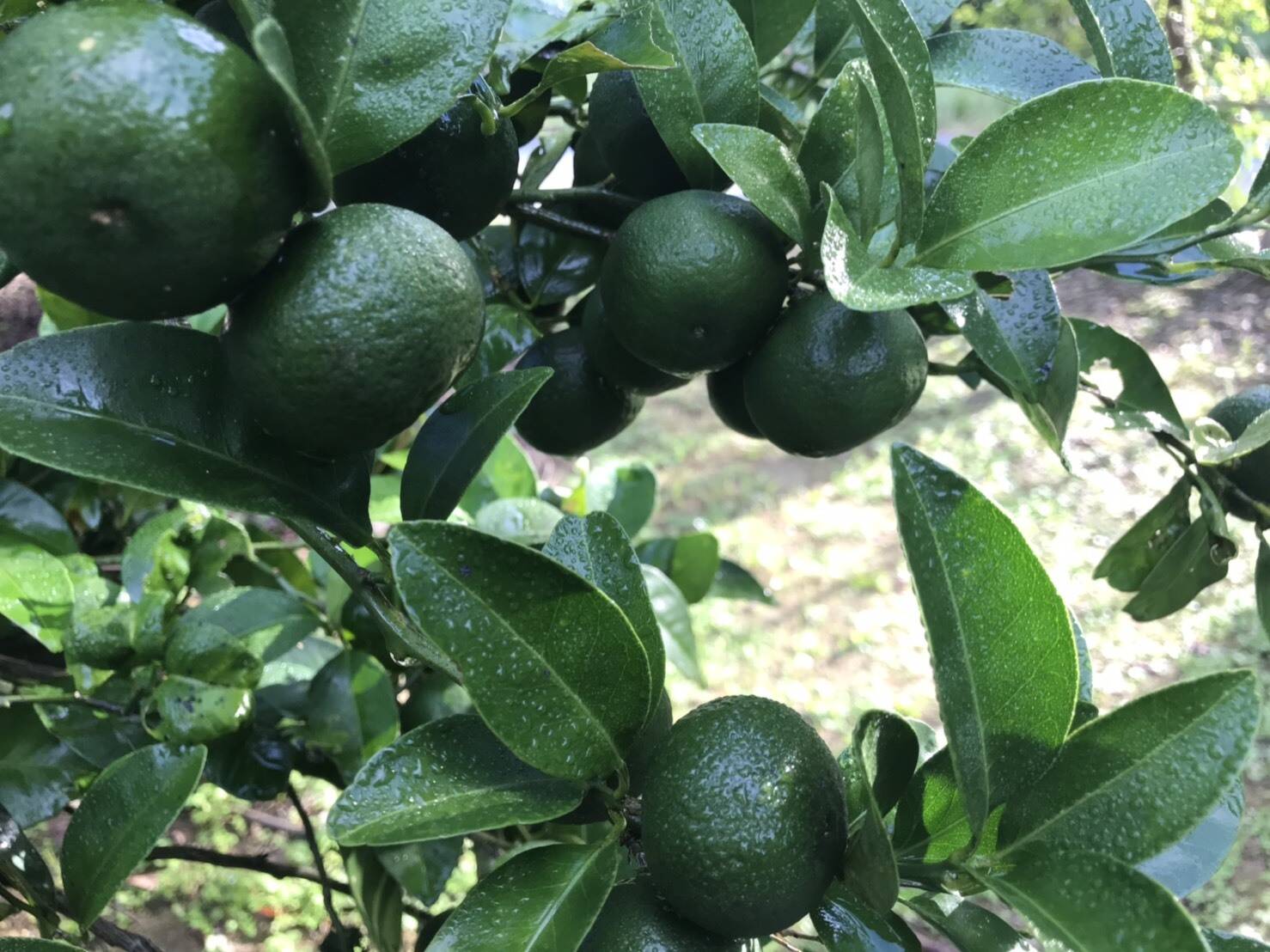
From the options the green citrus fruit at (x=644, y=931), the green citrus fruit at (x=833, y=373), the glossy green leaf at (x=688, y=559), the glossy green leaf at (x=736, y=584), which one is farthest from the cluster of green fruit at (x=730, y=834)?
the glossy green leaf at (x=736, y=584)

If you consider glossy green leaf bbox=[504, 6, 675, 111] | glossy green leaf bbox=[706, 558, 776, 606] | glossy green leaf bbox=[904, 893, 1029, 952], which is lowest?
glossy green leaf bbox=[706, 558, 776, 606]

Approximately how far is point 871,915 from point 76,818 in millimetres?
566

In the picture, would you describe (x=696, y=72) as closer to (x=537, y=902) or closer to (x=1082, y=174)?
(x=1082, y=174)

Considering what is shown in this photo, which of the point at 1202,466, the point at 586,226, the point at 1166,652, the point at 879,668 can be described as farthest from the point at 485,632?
the point at 1166,652

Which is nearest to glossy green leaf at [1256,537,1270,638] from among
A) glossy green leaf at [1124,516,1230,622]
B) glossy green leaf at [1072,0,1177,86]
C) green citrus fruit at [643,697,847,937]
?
glossy green leaf at [1124,516,1230,622]

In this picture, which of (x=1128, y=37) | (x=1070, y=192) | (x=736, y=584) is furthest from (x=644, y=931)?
(x=736, y=584)

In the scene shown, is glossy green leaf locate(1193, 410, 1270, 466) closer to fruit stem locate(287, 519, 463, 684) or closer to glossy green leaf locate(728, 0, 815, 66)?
glossy green leaf locate(728, 0, 815, 66)

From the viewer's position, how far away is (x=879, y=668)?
296cm

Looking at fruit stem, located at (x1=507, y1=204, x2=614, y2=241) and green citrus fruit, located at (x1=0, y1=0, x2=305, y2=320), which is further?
fruit stem, located at (x1=507, y1=204, x2=614, y2=241)

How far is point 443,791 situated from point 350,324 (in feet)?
0.84

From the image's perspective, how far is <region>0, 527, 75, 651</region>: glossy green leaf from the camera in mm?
882

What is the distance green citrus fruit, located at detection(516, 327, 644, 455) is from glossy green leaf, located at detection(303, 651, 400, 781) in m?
0.31

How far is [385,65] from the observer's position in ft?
1.60

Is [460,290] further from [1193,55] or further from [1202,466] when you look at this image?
[1193,55]
